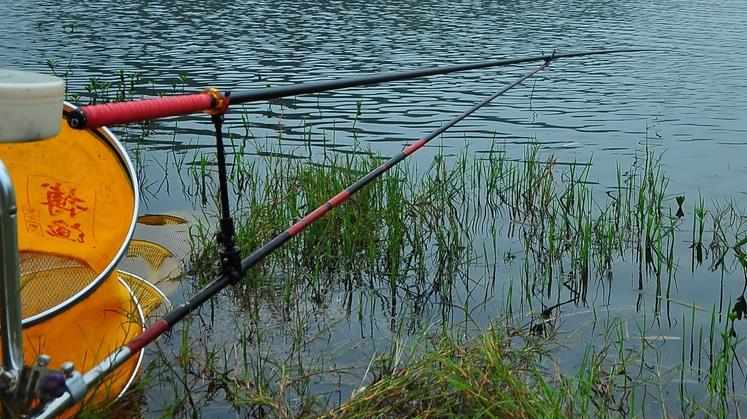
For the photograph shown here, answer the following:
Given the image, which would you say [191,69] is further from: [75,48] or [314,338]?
[314,338]

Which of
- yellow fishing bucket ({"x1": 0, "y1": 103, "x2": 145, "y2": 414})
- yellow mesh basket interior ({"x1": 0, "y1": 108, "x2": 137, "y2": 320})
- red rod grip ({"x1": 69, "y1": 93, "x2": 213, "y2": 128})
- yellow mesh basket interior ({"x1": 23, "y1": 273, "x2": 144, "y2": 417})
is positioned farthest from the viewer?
yellow mesh basket interior ({"x1": 0, "y1": 108, "x2": 137, "y2": 320})

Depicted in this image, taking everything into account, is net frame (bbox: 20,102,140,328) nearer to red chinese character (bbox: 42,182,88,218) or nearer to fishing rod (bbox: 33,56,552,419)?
fishing rod (bbox: 33,56,552,419)

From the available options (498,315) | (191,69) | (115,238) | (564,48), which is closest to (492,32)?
(564,48)

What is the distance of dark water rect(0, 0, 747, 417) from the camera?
9.75m

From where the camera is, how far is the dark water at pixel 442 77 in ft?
32.0

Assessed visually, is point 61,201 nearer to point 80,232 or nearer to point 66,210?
point 66,210

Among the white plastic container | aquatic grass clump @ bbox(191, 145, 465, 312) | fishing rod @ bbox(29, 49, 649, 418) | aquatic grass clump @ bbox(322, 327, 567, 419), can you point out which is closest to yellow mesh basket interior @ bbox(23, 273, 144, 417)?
fishing rod @ bbox(29, 49, 649, 418)

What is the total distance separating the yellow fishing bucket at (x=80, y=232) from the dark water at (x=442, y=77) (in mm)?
757

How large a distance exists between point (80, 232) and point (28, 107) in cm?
225

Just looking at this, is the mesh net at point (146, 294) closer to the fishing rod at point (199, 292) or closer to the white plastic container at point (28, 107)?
the fishing rod at point (199, 292)

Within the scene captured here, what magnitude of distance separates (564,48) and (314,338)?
52.6ft

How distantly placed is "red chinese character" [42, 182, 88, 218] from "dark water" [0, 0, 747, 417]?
111 centimetres

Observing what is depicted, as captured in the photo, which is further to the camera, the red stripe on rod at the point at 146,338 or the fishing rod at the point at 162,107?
the red stripe on rod at the point at 146,338

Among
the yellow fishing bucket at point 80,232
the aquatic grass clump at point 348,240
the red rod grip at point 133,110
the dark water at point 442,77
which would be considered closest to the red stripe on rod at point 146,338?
the yellow fishing bucket at point 80,232
